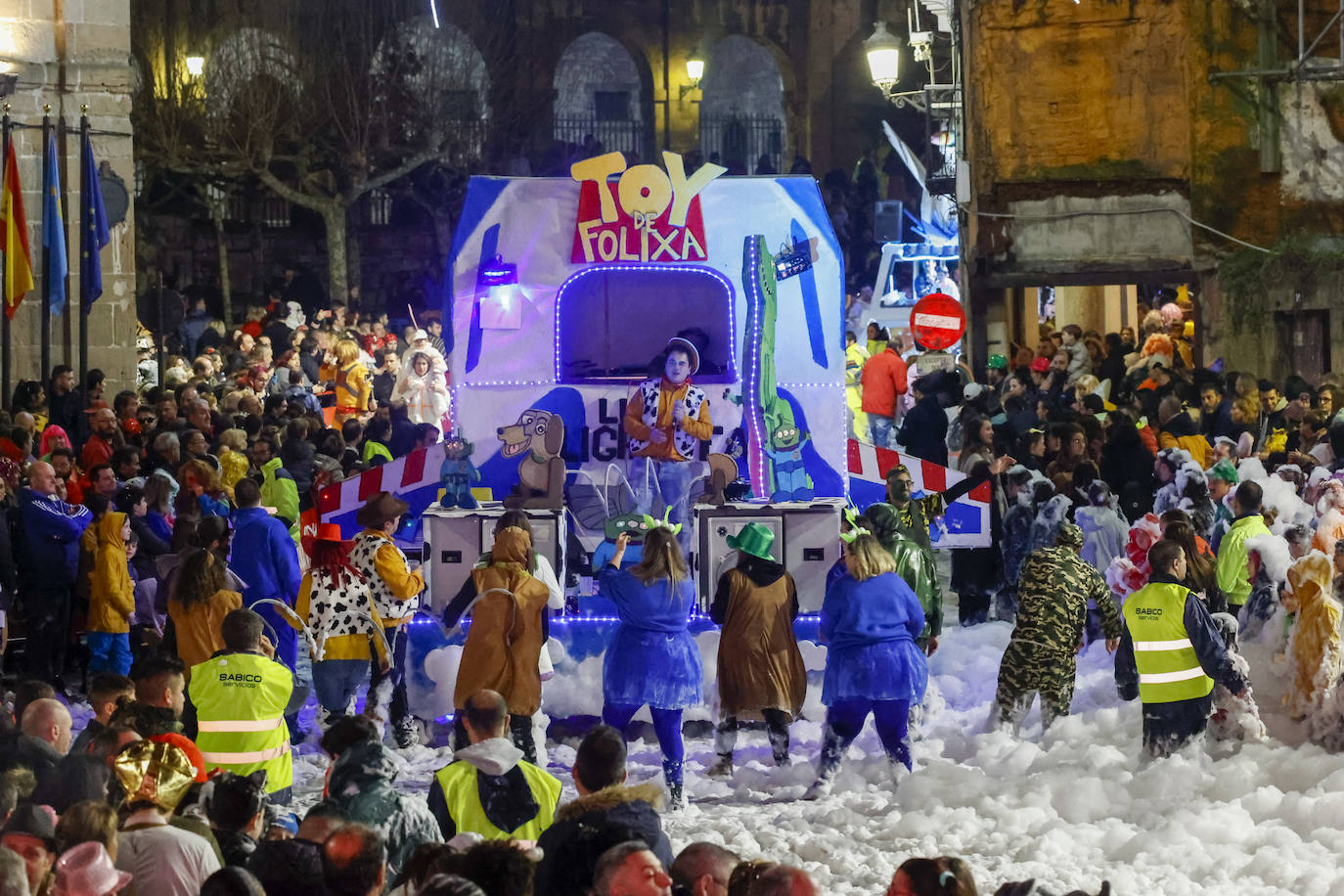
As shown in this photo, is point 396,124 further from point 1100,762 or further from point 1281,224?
point 1100,762

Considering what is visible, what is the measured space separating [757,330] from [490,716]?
6.78 m

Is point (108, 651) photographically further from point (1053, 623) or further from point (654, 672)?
point (1053, 623)

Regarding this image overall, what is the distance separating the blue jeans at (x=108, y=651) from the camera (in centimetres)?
1208

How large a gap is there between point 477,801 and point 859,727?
3803mm

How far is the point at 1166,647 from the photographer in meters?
9.67

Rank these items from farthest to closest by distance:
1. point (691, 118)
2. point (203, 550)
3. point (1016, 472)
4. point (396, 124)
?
1. point (691, 118)
2. point (396, 124)
3. point (1016, 472)
4. point (203, 550)

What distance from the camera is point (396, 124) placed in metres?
35.4

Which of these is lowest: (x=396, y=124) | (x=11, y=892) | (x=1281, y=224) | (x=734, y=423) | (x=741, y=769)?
(x=741, y=769)

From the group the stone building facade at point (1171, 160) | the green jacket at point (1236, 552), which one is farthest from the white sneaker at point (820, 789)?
the stone building facade at point (1171, 160)

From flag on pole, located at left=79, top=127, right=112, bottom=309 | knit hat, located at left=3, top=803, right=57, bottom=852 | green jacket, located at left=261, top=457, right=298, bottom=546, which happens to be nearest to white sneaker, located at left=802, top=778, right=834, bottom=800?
knit hat, located at left=3, top=803, right=57, bottom=852

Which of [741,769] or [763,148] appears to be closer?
[741,769]

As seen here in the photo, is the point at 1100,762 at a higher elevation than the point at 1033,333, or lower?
lower

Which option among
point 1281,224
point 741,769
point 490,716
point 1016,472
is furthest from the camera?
point 1281,224

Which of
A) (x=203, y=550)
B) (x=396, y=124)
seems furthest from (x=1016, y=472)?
(x=396, y=124)
